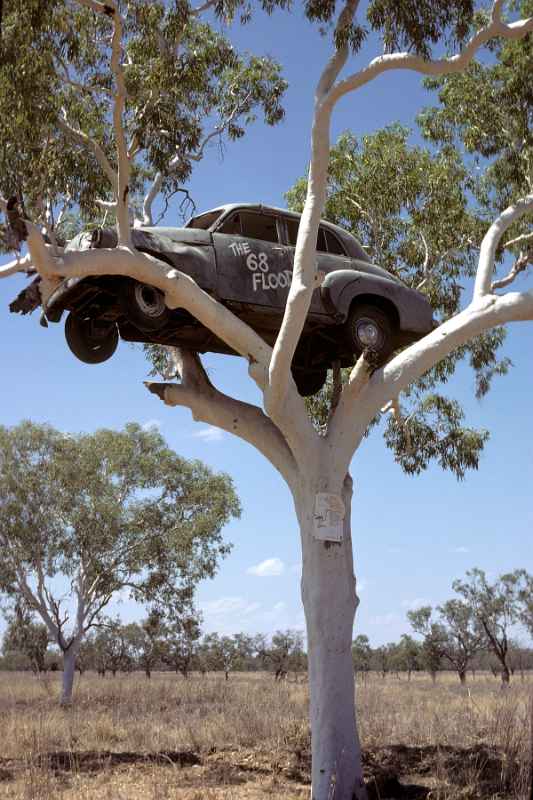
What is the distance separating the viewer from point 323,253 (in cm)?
952

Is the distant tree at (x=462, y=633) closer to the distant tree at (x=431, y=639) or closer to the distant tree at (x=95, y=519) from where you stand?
the distant tree at (x=431, y=639)

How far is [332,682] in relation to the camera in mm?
7113

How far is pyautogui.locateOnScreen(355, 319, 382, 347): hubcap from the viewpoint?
8.92m

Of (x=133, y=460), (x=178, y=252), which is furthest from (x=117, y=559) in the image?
(x=178, y=252)

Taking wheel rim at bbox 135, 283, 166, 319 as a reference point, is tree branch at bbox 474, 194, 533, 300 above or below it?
above

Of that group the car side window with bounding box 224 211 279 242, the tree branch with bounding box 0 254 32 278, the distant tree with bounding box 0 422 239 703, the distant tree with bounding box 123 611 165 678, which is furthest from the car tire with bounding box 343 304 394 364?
the distant tree with bounding box 123 611 165 678

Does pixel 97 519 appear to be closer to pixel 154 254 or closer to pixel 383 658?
pixel 154 254

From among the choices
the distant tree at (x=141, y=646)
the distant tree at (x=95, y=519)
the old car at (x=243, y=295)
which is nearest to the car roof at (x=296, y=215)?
the old car at (x=243, y=295)

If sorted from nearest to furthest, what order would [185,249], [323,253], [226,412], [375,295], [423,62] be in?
[423,62], [185,249], [226,412], [375,295], [323,253]

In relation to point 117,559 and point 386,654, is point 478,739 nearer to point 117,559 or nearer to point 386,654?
point 117,559

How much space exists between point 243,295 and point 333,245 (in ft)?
6.56

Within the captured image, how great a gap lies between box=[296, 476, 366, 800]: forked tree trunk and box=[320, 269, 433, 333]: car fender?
2.19 metres

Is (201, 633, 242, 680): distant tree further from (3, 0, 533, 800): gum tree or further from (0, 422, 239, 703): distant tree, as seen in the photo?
(3, 0, 533, 800): gum tree

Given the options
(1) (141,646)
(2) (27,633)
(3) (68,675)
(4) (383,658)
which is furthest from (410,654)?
(3) (68,675)
